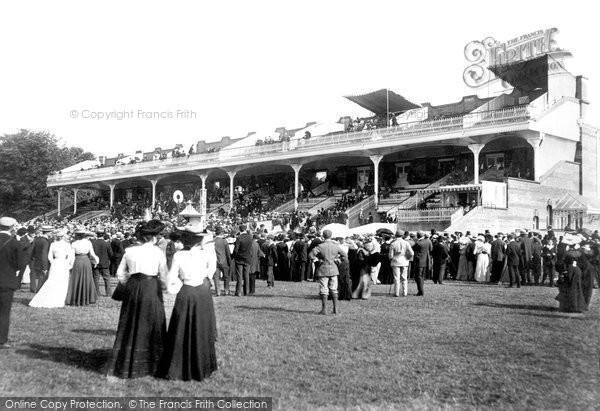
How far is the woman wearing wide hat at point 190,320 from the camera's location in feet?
20.0

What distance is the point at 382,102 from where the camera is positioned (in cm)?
4075

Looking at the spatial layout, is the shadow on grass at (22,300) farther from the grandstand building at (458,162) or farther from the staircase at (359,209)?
the staircase at (359,209)

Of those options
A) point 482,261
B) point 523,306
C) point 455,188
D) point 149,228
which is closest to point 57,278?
point 149,228

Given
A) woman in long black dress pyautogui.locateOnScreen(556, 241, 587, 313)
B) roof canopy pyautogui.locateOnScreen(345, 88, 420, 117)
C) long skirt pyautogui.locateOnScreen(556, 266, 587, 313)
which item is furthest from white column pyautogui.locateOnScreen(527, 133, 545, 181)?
long skirt pyautogui.locateOnScreen(556, 266, 587, 313)

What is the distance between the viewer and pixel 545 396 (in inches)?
228

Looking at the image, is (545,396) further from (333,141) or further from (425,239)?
(333,141)

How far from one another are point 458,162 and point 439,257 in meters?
17.9

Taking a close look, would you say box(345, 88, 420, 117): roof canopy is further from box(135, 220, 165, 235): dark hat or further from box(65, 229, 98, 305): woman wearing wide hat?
box(135, 220, 165, 235): dark hat

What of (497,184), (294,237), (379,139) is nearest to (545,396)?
(294,237)

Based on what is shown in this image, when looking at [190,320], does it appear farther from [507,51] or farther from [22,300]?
[507,51]

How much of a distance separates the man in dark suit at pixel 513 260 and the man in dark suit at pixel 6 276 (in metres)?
12.3

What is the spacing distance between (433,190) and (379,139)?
4960mm

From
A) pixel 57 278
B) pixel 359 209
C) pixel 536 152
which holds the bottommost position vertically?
pixel 57 278

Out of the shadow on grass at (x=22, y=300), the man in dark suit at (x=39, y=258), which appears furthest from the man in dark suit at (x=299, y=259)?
the shadow on grass at (x=22, y=300)
